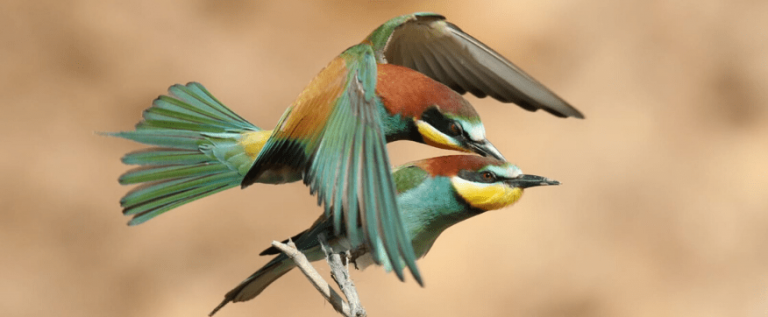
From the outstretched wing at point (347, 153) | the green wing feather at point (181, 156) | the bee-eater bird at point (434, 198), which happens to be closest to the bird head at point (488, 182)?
the bee-eater bird at point (434, 198)

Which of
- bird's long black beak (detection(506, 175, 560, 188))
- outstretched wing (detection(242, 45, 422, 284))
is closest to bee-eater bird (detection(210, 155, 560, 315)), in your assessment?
bird's long black beak (detection(506, 175, 560, 188))

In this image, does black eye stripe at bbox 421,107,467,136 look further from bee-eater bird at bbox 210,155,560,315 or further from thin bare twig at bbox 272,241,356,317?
thin bare twig at bbox 272,241,356,317

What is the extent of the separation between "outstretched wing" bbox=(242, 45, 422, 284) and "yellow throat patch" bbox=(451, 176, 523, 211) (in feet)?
0.40

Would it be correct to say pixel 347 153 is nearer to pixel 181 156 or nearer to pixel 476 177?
pixel 476 177

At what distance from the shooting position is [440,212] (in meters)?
0.99

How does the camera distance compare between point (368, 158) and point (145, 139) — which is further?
point (145, 139)

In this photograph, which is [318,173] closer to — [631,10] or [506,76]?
[506,76]

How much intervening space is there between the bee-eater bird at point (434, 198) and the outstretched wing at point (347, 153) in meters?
0.10

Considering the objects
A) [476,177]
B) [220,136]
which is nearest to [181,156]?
[220,136]

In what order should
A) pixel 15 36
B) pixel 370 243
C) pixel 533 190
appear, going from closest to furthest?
pixel 370 243
pixel 15 36
pixel 533 190

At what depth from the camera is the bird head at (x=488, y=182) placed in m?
0.95

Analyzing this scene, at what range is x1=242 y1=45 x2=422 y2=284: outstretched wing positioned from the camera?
2.52 feet

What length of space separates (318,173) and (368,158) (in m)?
0.06

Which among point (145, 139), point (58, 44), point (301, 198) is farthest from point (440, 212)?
point (58, 44)
